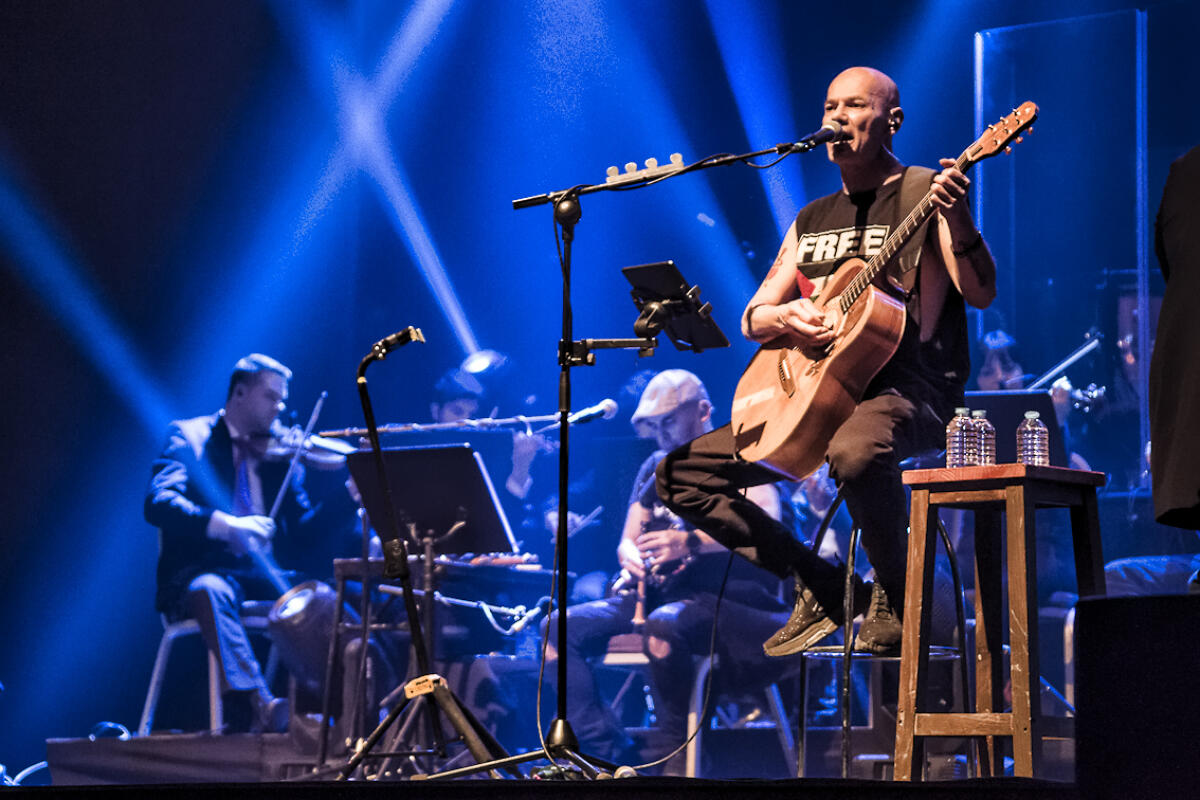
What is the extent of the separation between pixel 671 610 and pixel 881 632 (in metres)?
2.35

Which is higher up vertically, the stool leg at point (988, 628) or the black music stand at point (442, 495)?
the black music stand at point (442, 495)

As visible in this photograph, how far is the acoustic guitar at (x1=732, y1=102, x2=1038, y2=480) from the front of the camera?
3389 mm

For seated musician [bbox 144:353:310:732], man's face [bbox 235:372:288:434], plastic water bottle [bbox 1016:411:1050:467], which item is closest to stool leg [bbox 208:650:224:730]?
seated musician [bbox 144:353:310:732]

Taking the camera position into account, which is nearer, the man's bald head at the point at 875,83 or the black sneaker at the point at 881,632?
the black sneaker at the point at 881,632

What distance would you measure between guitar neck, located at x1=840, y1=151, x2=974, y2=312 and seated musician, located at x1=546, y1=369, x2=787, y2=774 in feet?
6.63

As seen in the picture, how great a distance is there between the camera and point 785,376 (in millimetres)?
3689

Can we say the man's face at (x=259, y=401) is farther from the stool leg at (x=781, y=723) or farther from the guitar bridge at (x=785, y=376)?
the guitar bridge at (x=785, y=376)

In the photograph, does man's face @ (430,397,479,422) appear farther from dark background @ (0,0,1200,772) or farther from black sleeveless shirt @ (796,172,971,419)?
black sleeveless shirt @ (796,172,971,419)

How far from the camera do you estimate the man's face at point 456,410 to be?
7.41m

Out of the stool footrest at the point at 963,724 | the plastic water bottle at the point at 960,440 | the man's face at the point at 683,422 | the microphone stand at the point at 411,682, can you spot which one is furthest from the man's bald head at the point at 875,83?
the man's face at the point at 683,422

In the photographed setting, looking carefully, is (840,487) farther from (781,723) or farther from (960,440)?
(781,723)

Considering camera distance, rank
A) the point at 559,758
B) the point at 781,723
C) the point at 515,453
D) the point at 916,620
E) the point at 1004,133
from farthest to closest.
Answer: the point at 515,453 → the point at 781,723 → the point at 1004,133 → the point at 559,758 → the point at 916,620

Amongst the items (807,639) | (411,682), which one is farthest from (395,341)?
(807,639)

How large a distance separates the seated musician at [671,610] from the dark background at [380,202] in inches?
21.3
